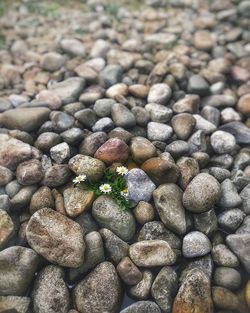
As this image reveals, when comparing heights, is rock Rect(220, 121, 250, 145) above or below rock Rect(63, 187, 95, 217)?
above

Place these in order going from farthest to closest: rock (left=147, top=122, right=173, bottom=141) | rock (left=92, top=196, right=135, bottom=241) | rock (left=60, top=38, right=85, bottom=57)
Answer: 1. rock (left=60, top=38, right=85, bottom=57)
2. rock (left=147, top=122, right=173, bottom=141)
3. rock (left=92, top=196, right=135, bottom=241)

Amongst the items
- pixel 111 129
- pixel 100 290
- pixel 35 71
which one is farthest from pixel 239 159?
pixel 35 71

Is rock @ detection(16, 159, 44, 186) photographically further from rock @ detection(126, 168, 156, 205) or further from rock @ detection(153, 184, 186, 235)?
rock @ detection(153, 184, 186, 235)

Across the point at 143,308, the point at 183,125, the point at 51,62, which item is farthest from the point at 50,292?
the point at 51,62

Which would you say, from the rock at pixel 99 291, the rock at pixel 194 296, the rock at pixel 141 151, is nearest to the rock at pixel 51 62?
the rock at pixel 141 151

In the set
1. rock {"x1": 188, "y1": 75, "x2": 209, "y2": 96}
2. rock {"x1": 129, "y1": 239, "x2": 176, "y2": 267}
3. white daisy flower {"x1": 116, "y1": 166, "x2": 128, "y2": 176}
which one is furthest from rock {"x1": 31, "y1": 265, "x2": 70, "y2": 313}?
rock {"x1": 188, "y1": 75, "x2": 209, "y2": 96}

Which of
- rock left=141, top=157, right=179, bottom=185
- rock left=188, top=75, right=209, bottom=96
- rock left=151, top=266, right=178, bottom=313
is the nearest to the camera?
rock left=151, top=266, right=178, bottom=313

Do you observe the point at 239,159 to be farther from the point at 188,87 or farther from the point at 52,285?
the point at 52,285

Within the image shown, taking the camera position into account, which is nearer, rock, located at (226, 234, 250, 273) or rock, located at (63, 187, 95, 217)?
rock, located at (226, 234, 250, 273)
